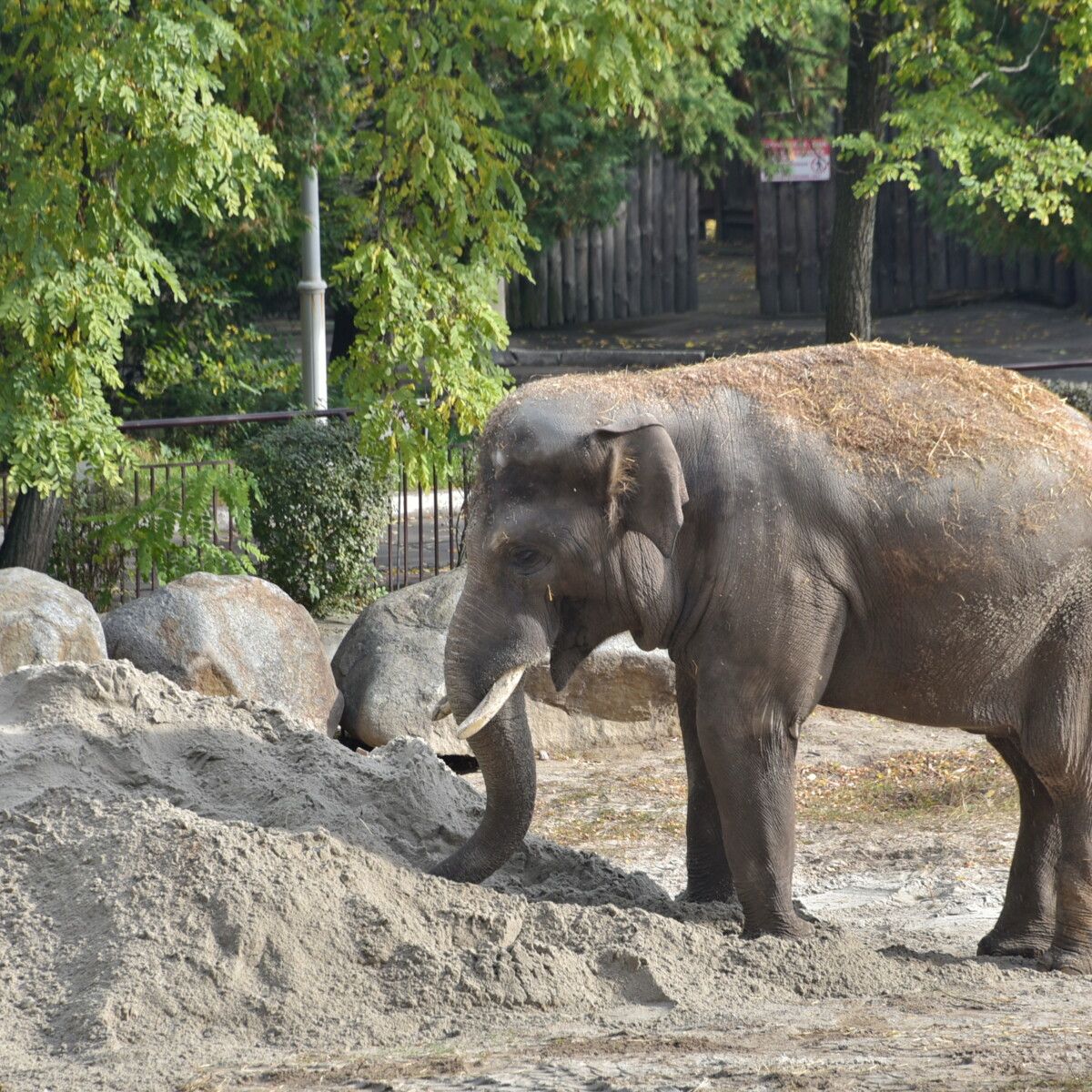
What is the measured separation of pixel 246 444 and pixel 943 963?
7321mm

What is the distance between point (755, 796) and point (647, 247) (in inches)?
941

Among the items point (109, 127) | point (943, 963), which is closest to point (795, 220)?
point (109, 127)

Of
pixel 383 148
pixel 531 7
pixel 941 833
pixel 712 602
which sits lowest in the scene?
pixel 941 833

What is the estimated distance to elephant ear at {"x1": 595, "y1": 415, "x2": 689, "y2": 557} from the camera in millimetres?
5078

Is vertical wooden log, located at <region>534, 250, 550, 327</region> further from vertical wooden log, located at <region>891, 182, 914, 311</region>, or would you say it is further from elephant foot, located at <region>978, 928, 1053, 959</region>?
elephant foot, located at <region>978, 928, 1053, 959</region>

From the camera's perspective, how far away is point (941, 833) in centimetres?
761

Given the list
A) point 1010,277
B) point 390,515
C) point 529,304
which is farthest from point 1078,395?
point 1010,277

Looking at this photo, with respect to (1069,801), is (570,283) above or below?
above

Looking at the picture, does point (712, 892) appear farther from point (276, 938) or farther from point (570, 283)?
point (570, 283)

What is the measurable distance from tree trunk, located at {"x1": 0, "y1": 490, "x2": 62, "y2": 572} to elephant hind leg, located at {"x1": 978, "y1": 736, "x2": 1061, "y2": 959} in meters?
6.91

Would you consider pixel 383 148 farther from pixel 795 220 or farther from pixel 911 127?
pixel 795 220

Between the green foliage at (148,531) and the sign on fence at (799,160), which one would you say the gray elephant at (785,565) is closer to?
the green foliage at (148,531)

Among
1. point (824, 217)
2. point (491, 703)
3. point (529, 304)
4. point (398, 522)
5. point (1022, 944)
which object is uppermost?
point (824, 217)

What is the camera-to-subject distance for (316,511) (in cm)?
1103
